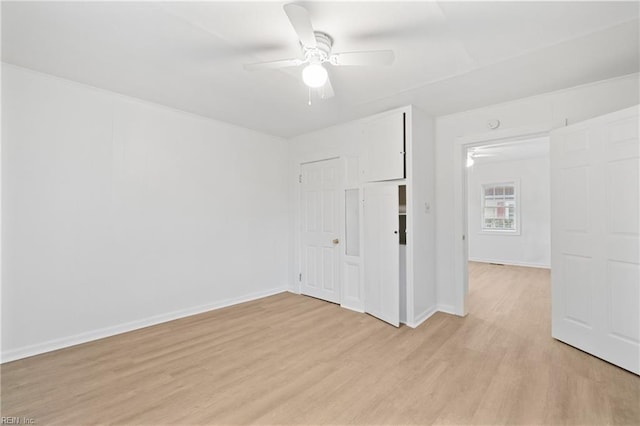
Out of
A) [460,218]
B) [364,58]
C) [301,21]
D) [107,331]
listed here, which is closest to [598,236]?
[460,218]

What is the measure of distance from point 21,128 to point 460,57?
4.01m

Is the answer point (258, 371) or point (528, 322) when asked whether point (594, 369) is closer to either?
point (528, 322)

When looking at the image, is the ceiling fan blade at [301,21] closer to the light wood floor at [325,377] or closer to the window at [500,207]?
the light wood floor at [325,377]

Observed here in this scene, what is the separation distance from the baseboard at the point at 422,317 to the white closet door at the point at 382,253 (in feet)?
0.54

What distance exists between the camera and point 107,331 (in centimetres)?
315

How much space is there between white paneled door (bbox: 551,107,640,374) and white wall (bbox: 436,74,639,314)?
33cm

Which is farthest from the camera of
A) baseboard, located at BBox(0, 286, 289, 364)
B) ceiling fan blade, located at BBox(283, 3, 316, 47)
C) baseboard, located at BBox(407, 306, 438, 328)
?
baseboard, located at BBox(407, 306, 438, 328)

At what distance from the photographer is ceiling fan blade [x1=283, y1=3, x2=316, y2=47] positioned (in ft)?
5.28

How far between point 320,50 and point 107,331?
3525 millimetres

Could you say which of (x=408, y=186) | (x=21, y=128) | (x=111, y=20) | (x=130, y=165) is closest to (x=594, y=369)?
(x=408, y=186)

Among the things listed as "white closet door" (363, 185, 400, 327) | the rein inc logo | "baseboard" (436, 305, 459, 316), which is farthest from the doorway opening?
the rein inc logo

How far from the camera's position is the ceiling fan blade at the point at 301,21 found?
1.61 meters

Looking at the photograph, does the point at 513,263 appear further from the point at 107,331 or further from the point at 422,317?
the point at 107,331

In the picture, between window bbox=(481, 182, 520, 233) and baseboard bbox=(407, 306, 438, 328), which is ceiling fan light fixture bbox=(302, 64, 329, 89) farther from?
window bbox=(481, 182, 520, 233)
